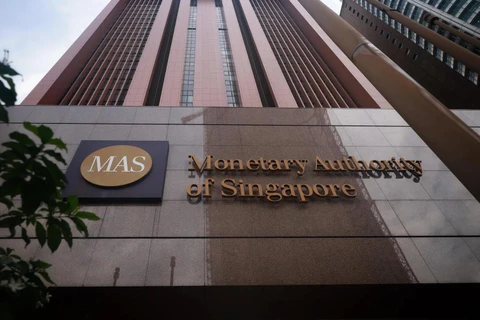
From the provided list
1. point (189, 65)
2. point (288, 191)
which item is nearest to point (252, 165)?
point (288, 191)

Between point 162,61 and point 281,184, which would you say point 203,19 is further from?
point 281,184

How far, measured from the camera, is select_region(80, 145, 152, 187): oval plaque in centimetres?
920

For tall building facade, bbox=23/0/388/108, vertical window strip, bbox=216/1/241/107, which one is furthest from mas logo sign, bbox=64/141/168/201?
vertical window strip, bbox=216/1/241/107

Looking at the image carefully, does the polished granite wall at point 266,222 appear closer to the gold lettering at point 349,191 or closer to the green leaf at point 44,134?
the gold lettering at point 349,191

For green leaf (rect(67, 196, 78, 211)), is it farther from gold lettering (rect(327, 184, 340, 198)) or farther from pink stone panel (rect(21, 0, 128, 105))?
pink stone panel (rect(21, 0, 128, 105))

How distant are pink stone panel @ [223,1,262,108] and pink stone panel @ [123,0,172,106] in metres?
5.65

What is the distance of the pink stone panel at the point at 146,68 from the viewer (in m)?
18.4

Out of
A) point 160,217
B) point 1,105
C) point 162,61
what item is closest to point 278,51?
point 162,61

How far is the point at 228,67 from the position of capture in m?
24.7

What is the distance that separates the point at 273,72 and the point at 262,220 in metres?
15.6

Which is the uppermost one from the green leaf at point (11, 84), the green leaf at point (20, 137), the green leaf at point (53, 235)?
the green leaf at point (11, 84)

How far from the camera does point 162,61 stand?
2506 centimetres

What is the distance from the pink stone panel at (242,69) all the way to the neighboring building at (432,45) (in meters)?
10.6

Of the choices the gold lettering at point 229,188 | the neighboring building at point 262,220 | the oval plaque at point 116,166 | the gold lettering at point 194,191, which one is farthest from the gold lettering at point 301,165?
the oval plaque at point 116,166
